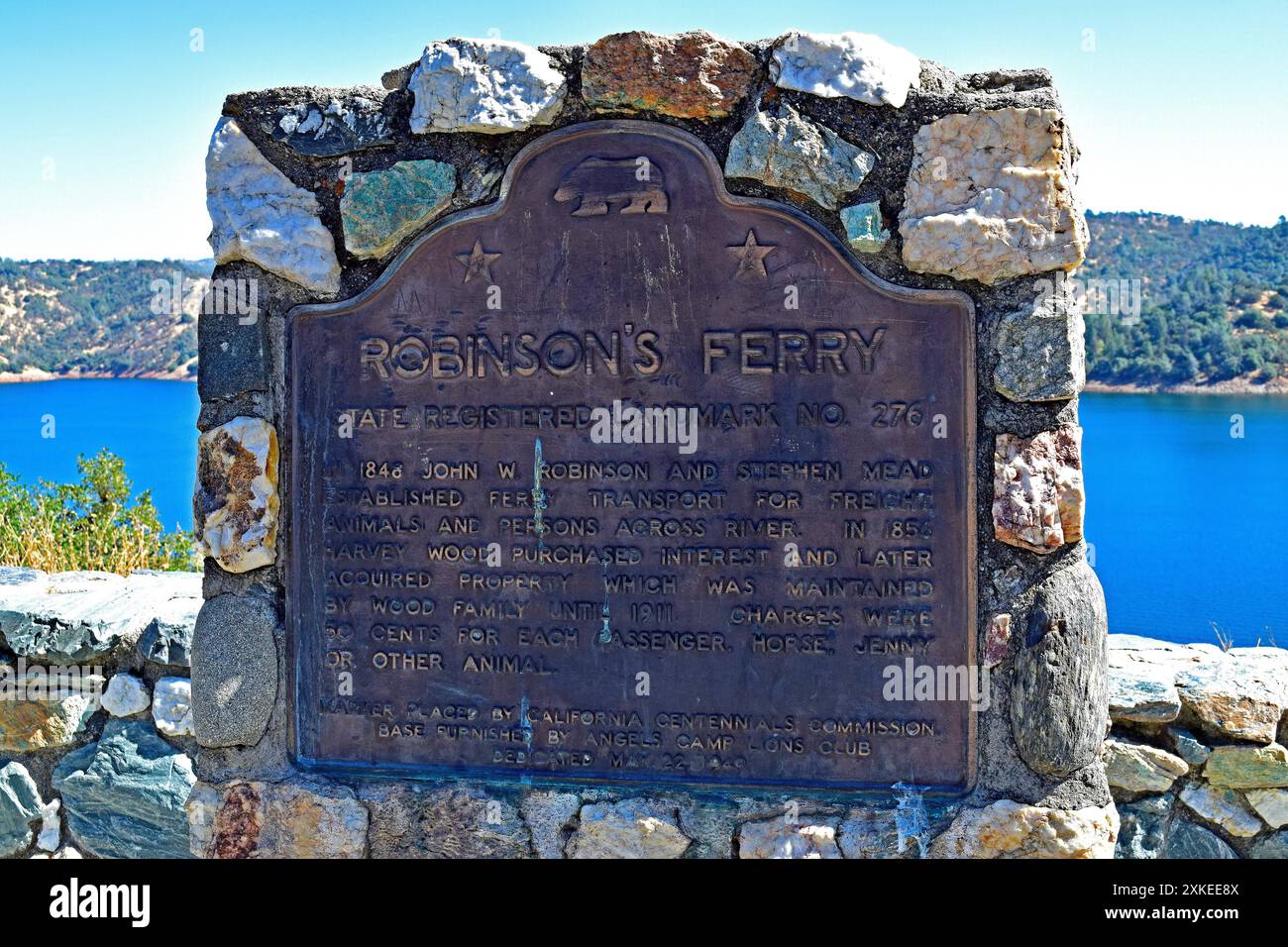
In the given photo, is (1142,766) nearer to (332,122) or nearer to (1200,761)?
(1200,761)

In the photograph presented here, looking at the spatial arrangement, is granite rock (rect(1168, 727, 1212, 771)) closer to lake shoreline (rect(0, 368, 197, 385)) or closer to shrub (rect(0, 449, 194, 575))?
shrub (rect(0, 449, 194, 575))

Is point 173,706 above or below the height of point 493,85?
below

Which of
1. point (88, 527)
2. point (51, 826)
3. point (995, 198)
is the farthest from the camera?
point (88, 527)

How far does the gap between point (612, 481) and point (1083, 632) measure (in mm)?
1211

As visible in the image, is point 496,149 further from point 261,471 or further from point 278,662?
point 278,662

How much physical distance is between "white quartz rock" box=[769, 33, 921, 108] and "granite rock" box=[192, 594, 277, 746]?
194cm

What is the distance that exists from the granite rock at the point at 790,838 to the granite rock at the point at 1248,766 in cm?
146

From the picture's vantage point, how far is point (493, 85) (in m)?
2.63

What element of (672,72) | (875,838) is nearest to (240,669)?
(875,838)

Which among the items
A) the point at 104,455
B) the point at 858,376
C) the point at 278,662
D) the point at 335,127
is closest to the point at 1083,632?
the point at 858,376

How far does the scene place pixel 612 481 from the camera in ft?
8.83

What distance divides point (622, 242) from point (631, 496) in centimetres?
65

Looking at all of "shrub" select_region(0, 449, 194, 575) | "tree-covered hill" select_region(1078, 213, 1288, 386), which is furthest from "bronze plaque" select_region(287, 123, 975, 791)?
"tree-covered hill" select_region(1078, 213, 1288, 386)
